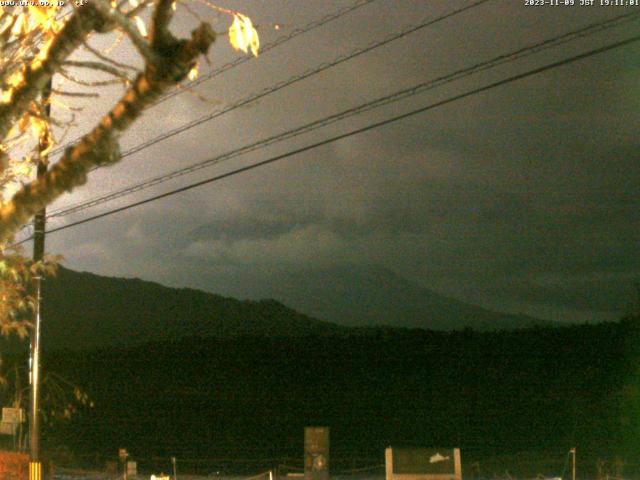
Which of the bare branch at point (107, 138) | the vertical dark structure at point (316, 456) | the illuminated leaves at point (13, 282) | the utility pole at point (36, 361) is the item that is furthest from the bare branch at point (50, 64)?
the vertical dark structure at point (316, 456)

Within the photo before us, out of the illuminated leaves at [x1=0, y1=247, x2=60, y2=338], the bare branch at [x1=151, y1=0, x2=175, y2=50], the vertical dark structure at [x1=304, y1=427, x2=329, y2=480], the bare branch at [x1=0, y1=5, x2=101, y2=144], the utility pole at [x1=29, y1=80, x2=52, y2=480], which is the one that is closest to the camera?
the bare branch at [x1=151, y1=0, x2=175, y2=50]

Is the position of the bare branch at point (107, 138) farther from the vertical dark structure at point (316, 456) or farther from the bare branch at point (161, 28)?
the vertical dark structure at point (316, 456)

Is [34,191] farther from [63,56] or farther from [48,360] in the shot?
[48,360]

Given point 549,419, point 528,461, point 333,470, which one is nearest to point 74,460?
point 333,470

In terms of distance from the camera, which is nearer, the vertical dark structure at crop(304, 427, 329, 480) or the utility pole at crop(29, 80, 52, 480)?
the utility pole at crop(29, 80, 52, 480)

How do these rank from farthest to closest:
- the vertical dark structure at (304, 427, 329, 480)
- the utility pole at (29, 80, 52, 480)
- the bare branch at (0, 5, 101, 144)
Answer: the vertical dark structure at (304, 427, 329, 480) < the utility pole at (29, 80, 52, 480) < the bare branch at (0, 5, 101, 144)

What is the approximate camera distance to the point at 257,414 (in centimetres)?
5034

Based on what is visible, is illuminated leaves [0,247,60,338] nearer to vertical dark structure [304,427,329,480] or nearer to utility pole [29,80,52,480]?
utility pole [29,80,52,480]

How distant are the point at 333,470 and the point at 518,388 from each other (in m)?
12.8

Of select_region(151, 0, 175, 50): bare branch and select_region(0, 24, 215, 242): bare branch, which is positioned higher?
select_region(151, 0, 175, 50): bare branch

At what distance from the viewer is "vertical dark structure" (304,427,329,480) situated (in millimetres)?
23719

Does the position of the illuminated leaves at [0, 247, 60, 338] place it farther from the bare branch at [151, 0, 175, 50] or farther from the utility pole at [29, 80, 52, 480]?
the utility pole at [29, 80, 52, 480]

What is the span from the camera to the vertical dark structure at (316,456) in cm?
2372

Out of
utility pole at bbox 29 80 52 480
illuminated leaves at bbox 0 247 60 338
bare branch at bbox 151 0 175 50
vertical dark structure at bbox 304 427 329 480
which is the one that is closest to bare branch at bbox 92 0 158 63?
bare branch at bbox 151 0 175 50
